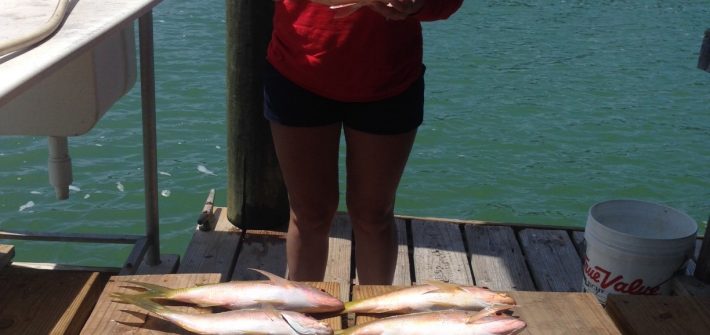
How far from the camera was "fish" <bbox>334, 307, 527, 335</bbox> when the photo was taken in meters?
1.75

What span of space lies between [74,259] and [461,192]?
291cm

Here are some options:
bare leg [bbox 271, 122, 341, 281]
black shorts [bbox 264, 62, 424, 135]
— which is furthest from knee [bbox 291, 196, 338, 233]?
black shorts [bbox 264, 62, 424, 135]

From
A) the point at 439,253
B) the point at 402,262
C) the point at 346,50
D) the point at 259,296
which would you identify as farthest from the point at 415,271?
the point at 259,296

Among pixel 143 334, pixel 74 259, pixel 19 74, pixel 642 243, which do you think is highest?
pixel 19 74

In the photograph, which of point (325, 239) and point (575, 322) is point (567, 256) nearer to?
point (325, 239)

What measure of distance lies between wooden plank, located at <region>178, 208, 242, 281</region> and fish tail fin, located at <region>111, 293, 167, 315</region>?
1.52 meters

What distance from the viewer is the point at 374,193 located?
99.5 inches

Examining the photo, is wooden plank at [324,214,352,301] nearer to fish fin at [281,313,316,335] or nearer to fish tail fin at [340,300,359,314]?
fish tail fin at [340,300,359,314]

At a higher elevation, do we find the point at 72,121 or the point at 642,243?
the point at 72,121

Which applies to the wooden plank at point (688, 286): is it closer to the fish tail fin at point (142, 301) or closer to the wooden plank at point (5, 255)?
the fish tail fin at point (142, 301)

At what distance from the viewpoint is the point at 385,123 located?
2.41 meters

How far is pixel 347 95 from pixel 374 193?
0.31 metres

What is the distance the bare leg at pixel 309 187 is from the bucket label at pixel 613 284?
1051 mm

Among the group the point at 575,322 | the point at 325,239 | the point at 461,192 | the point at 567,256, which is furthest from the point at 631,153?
the point at 575,322
